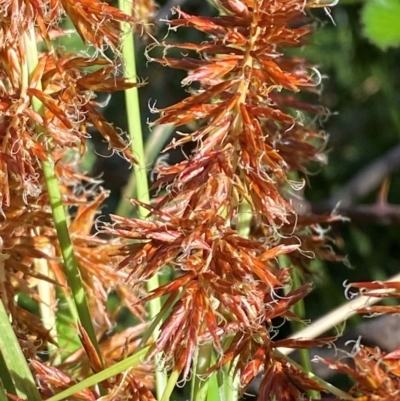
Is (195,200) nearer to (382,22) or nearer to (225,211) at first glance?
(225,211)

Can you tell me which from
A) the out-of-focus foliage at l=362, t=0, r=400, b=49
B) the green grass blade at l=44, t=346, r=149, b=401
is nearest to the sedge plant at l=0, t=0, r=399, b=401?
the green grass blade at l=44, t=346, r=149, b=401

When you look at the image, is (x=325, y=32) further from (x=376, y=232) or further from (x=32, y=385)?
(x=32, y=385)

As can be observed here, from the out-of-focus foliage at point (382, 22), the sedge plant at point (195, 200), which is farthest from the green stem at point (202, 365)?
the out-of-focus foliage at point (382, 22)

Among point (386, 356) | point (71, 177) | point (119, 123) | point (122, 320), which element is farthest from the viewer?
point (119, 123)

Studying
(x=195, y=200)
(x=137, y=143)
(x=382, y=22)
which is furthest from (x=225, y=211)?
(x=382, y=22)

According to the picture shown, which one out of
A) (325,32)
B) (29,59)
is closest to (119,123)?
(325,32)

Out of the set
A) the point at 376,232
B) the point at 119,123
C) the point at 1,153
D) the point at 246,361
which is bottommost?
the point at 376,232
